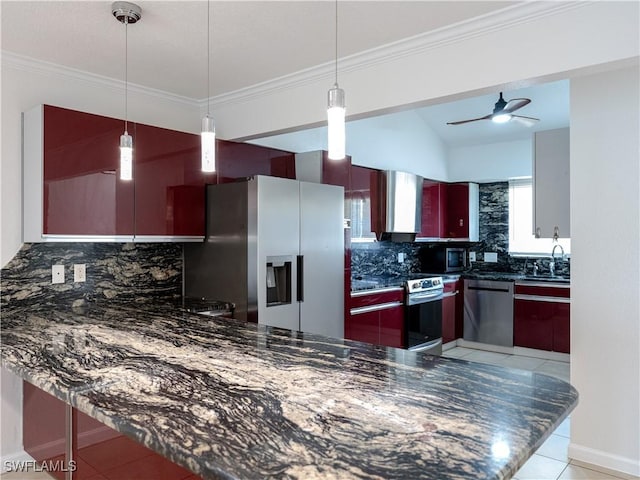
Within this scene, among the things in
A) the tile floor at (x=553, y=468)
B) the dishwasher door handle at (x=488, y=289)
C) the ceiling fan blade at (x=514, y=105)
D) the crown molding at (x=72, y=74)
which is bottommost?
the tile floor at (x=553, y=468)

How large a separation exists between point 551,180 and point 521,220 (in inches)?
101

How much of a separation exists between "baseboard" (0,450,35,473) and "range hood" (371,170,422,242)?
11.1 feet

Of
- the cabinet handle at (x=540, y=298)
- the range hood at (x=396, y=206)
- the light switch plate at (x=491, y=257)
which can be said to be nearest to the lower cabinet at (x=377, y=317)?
the range hood at (x=396, y=206)

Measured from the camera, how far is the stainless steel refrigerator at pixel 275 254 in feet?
9.71

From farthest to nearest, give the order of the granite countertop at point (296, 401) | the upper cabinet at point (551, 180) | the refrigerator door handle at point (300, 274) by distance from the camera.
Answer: the upper cabinet at point (551, 180) < the refrigerator door handle at point (300, 274) < the granite countertop at point (296, 401)

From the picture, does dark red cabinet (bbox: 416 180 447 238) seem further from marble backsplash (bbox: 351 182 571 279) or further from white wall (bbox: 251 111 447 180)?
marble backsplash (bbox: 351 182 571 279)

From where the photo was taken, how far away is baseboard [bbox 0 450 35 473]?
2.64 meters

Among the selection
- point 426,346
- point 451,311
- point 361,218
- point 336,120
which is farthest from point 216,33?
point 451,311

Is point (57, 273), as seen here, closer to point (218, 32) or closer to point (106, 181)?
point (106, 181)

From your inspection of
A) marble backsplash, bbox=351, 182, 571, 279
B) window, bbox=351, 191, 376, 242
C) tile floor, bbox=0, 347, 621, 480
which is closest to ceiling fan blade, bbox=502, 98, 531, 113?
window, bbox=351, 191, 376, 242

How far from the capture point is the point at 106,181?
2734 millimetres

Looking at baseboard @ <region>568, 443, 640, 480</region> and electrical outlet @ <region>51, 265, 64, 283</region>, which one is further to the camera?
electrical outlet @ <region>51, 265, 64, 283</region>

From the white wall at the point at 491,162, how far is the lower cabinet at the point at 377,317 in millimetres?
2353

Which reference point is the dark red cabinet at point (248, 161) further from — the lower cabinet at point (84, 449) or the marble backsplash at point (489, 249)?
the marble backsplash at point (489, 249)
